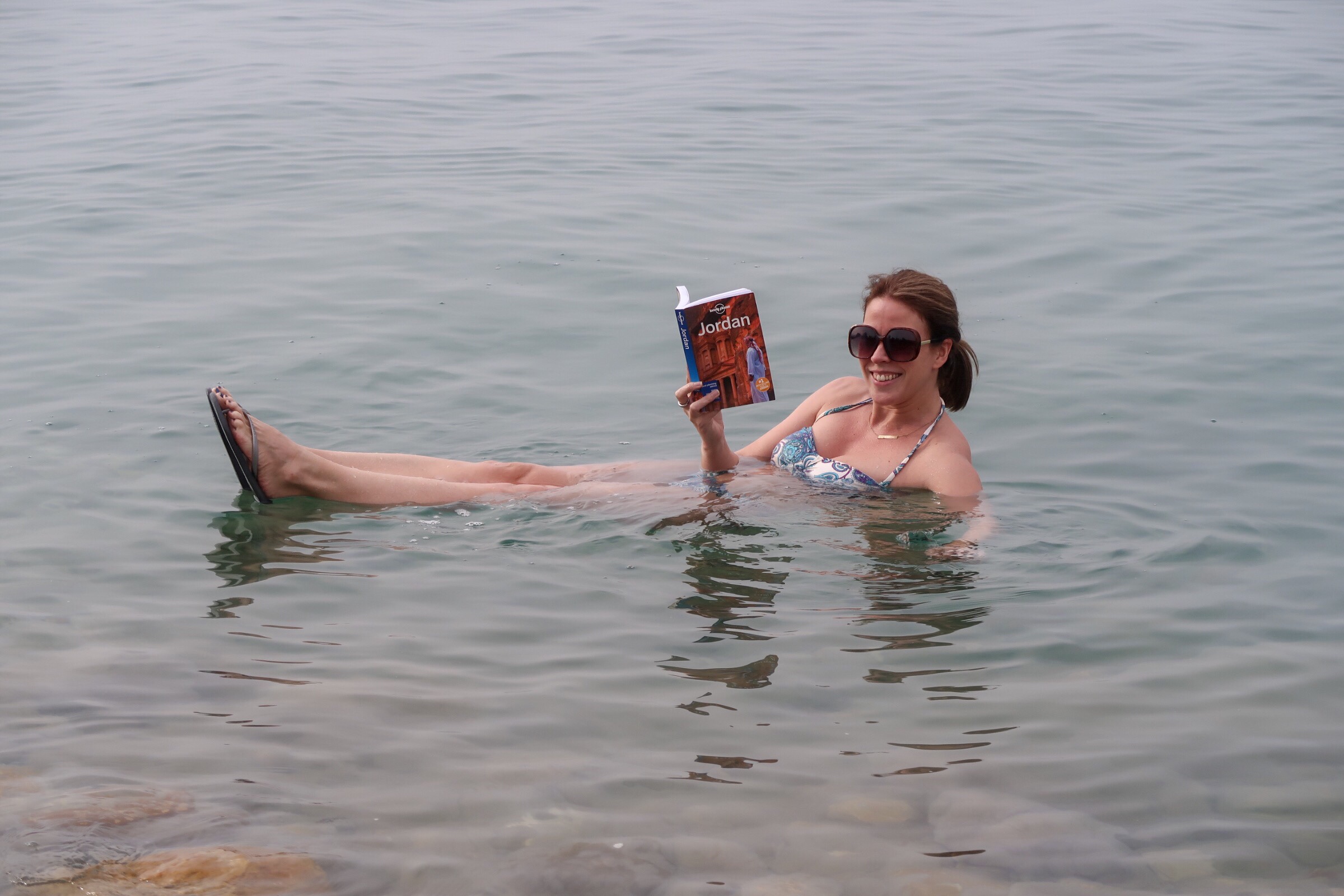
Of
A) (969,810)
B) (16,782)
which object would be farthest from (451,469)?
(969,810)

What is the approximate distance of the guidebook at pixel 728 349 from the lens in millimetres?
5199

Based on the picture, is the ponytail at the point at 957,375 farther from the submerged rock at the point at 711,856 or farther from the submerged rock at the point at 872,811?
the submerged rock at the point at 711,856

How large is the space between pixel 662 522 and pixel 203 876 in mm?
2900

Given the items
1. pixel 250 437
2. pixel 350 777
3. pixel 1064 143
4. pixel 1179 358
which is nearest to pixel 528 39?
pixel 1064 143

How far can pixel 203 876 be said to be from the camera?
335 centimetres

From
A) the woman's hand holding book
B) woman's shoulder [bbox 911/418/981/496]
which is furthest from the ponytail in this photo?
the woman's hand holding book

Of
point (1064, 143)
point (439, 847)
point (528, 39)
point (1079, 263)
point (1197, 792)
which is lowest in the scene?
point (1197, 792)

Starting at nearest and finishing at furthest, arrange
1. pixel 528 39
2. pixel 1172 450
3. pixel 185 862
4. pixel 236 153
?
pixel 185 862
pixel 1172 450
pixel 236 153
pixel 528 39

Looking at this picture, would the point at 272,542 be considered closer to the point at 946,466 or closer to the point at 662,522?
the point at 662,522

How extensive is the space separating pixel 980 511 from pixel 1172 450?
195cm

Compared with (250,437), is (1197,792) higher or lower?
lower

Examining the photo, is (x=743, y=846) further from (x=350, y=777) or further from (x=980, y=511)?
(x=980, y=511)

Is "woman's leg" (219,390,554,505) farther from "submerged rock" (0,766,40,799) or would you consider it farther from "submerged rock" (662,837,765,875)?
"submerged rock" (662,837,765,875)

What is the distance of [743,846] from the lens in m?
3.57
